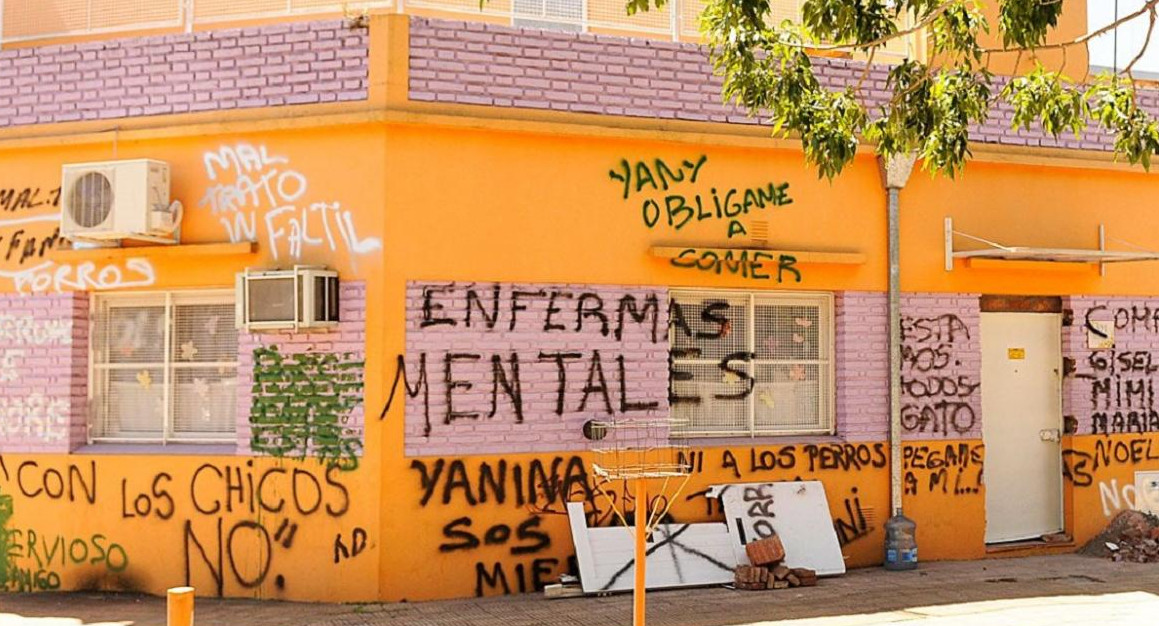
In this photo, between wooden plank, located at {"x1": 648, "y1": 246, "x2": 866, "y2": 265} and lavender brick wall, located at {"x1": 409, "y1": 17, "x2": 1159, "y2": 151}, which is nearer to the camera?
lavender brick wall, located at {"x1": 409, "y1": 17, "x2": 1159, "y2": 151}

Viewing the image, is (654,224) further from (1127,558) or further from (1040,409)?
(1127,558)

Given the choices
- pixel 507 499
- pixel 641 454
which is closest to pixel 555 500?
pixel 507 499

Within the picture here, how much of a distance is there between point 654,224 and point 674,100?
3.24ft

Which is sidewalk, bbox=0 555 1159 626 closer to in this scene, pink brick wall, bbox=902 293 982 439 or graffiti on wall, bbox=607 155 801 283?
pink brick wall, bbox=902 293 982 439

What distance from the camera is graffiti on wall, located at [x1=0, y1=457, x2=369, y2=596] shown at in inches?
337

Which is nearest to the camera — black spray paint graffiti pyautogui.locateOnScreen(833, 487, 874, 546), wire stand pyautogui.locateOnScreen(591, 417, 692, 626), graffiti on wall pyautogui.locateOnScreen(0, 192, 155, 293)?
wire stand pyautogui.locateOnScreen(591, 417, 692, 626)

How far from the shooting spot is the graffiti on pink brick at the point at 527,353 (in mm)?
8594

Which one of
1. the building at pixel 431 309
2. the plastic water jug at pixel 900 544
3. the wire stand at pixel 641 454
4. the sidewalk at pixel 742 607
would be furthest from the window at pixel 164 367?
the plastic water jug at pixel 900 544

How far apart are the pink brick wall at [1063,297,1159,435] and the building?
885 mm

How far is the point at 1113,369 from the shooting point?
1063 cm

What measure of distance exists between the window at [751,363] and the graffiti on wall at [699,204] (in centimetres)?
28

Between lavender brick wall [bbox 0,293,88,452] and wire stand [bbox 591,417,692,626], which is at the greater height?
lavender brick wall [bbox 0,293,88,452]

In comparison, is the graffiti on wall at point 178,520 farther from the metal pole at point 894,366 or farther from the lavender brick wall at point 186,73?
the metal pole at point 894,366

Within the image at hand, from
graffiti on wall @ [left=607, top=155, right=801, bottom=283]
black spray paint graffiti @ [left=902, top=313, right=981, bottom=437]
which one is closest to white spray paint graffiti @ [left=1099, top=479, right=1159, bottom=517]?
black spray paint graffiti @ [left=902, top=313, right=981, bottom=437]
